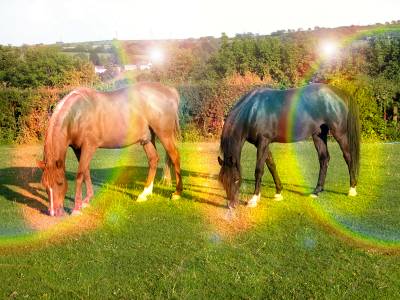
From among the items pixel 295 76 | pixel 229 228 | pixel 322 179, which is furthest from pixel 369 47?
pixel 229 228

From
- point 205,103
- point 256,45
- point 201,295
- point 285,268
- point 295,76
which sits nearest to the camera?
point 201,295

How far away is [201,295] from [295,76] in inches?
1359

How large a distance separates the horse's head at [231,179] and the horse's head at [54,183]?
2.36 meters

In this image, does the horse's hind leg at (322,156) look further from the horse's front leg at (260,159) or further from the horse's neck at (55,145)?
the horse's neck at (55,145)

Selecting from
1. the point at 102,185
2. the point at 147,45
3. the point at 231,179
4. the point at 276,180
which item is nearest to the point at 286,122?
the point at 276,180

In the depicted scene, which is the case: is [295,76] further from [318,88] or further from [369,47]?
Answer: [318,88]

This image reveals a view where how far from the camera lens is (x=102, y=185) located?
35.0 ft

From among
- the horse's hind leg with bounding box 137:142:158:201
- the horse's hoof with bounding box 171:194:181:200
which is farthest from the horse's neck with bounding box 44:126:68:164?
the horse's hoof with bounding box 171:194:181:200

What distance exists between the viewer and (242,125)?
328 inches

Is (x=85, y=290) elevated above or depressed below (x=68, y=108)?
below

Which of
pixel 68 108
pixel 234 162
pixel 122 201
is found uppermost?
pixel 68 108

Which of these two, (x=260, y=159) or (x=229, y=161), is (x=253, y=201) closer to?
(x=260, y=159)

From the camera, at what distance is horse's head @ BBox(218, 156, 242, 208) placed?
305 inches

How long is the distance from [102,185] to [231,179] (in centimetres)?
383
